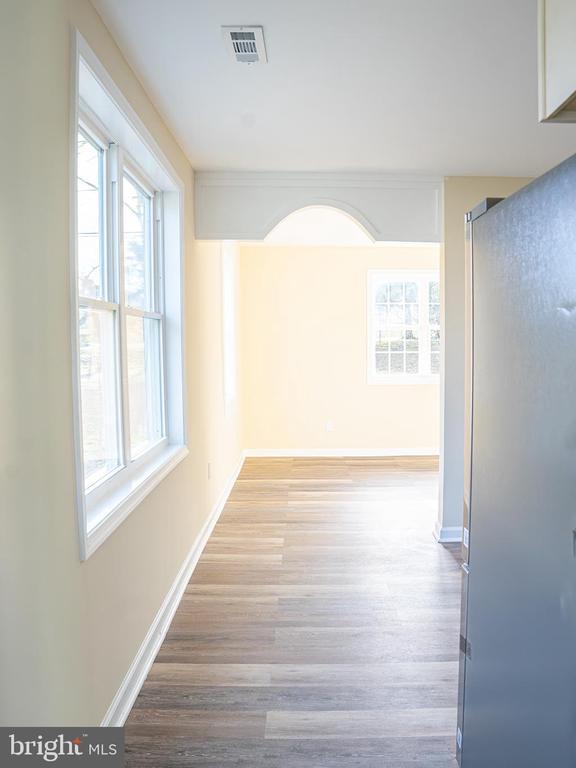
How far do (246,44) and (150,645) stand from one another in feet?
8.40

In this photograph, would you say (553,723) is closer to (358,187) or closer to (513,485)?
(513,485)

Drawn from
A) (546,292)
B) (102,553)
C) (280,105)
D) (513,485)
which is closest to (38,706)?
(102,553)

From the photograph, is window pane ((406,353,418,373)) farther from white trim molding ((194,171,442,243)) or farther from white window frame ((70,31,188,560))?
white window frame ((70,31,188,560))

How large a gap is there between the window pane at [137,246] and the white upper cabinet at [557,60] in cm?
186

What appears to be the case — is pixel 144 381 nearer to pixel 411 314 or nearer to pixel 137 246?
pixel 137 246

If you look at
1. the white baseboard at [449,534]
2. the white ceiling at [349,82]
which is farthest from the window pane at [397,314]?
the white baseboard at [449,534]

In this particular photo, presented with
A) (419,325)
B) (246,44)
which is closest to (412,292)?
(419,325)

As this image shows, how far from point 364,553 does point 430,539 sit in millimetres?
593

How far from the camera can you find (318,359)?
6.79 meters

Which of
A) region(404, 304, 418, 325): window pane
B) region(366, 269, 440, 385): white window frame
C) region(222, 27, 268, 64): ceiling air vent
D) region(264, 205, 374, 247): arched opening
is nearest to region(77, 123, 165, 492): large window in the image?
region(222, 27, 268, 64): ceiling air vent

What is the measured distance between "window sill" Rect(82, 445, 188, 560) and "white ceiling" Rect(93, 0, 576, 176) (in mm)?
1774

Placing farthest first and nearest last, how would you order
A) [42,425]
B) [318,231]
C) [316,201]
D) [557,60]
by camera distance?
[318,231], [316,201], [42,425], [557,60]

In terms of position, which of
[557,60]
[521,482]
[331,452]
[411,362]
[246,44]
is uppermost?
[246,44]

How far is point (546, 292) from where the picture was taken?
45.8 inches
